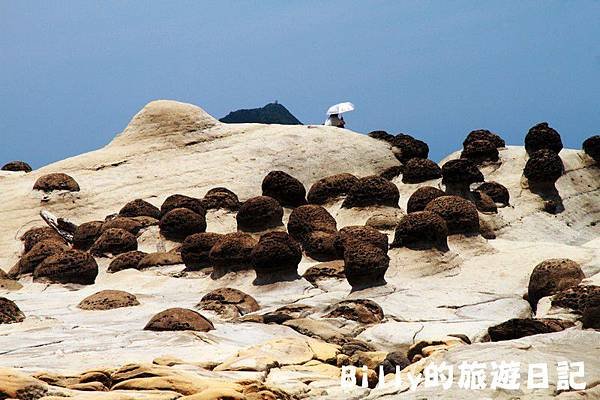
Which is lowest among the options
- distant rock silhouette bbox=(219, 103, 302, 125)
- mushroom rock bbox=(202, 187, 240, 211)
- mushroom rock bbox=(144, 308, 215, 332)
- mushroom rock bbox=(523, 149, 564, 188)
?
mushroom rock bbox=(144, 308, 215, 332)

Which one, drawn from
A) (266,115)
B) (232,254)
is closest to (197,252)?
(232,254)

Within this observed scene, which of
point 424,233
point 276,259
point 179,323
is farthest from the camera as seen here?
point 424,233

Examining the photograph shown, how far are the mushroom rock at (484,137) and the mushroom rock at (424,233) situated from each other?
1192 cm

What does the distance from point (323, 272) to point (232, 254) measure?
6.46 feet

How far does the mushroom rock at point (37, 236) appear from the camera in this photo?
23.0 meters

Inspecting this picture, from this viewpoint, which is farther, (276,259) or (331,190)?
(331,190)

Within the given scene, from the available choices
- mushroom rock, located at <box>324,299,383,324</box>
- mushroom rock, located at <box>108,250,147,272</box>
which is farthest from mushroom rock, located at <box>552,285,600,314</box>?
mushroom rock, located at <box>108,250,147,272</box>

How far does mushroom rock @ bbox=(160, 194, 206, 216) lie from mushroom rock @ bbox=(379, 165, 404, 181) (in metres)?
6.80

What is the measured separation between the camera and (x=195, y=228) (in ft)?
74.2

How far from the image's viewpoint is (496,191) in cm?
2525

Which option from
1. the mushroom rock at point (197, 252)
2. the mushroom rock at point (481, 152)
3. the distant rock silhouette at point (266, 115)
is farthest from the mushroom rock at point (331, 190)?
the distant rock silhouette at point (266, 115)

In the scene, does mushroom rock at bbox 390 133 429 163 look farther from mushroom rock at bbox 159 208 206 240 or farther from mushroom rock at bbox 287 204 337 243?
mushroom rock at bbox 287 204 337 243

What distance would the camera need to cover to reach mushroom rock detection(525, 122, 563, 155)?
28.6 m

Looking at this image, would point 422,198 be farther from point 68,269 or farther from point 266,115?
point 266,115
